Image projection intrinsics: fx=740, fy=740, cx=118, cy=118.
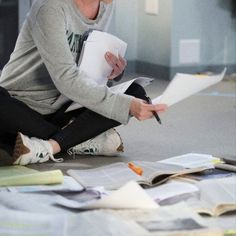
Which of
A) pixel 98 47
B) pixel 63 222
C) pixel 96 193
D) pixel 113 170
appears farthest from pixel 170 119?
pixel 63 222

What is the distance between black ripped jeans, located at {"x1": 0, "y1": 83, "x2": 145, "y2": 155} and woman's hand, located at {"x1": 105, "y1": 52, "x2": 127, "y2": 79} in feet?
0.20

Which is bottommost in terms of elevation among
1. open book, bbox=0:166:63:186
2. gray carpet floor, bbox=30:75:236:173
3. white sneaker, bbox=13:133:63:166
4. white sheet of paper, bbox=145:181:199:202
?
gray carpet floor, bbox=30:75:236:173

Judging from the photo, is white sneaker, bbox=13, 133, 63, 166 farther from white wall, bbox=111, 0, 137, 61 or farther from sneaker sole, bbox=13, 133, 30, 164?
white wall, bbox=111, 0, 137, 61

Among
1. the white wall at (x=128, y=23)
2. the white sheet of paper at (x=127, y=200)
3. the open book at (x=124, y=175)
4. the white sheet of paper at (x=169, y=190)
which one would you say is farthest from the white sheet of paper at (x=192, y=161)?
the white wall at (x=128, y=23)

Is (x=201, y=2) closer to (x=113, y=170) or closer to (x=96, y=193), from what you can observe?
(x=113, y=170)

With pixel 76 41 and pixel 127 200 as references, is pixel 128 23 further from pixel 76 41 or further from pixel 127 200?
pixel 127 200

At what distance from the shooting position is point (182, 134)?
2502 mm

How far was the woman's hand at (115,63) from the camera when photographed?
2.06 metres

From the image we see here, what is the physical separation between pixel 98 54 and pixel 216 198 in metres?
0.69

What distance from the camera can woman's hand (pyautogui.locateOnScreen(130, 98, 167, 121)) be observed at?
1901 millimetres

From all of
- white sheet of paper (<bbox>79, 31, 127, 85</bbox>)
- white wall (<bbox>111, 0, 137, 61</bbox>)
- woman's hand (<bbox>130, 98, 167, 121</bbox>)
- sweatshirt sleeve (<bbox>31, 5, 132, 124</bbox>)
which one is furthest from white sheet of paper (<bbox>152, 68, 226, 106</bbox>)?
white wall (<bbox>111, 0, 137, 61</bbox>)

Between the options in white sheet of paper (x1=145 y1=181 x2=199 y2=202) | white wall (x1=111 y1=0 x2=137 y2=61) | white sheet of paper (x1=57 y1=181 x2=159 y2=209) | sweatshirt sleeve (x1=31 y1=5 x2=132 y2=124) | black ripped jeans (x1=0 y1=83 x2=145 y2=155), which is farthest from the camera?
white wall (x1=111 y1=0 x2=137 y2=61)

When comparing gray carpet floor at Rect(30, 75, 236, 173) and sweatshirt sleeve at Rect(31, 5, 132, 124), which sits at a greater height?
sweatshirt sleeve at Rect(31, 5, 132, 124)

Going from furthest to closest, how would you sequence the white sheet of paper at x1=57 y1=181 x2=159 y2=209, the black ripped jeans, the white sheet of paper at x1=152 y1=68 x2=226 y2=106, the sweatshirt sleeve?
the black ripped jeans < the sweatshirt sleeve < the white sheet of paper at x1=152 y1=68 x2=226 y2=106 < the white sheet of paper at x1=57 y1=181 x2=159 y2=209
